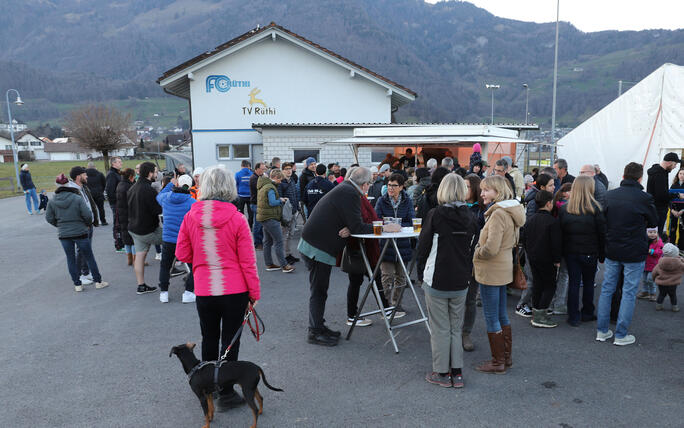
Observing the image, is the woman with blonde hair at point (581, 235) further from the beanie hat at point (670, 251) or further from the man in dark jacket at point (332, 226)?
the man in dark jacket at point (332, 226)

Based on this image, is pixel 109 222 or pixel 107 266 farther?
pixel 109 222

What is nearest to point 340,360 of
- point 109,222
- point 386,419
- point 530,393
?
point 386,419

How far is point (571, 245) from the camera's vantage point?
502 cm

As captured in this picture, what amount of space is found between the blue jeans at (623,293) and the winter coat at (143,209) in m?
6.05

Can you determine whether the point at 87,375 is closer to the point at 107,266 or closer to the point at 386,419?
the point at 386,419

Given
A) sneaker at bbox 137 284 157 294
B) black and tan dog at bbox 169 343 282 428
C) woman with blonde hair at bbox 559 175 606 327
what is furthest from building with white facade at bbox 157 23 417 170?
black and tan dog at bbox 169 343 282 428

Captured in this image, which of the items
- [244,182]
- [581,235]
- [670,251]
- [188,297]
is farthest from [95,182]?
[670,251]

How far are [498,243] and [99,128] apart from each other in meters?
28.3

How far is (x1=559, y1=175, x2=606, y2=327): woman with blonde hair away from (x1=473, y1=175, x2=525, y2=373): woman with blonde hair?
134 cm

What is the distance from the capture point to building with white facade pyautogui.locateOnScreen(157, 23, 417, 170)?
17.4 m

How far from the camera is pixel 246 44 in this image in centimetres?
1755

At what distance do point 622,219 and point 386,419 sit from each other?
10.4 feet

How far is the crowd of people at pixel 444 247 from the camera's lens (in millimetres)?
3375

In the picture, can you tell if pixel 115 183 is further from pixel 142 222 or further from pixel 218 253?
pixel 218 253
